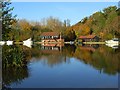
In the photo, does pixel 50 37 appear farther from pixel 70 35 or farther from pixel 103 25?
pixel 103 25

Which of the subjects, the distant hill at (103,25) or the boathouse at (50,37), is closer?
the distant hill at (103,25)

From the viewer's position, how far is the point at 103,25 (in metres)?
58.9

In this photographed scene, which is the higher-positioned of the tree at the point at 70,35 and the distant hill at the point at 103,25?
the distant hill at the point at 103,25

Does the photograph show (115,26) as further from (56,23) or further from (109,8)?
(56,23)

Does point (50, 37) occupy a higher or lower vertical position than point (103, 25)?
lower

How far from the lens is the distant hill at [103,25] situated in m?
51.4

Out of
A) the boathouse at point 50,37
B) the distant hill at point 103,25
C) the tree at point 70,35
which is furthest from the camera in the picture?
the boathouse at point 50,37

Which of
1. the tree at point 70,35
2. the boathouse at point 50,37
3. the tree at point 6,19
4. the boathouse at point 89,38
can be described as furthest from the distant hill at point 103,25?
the tree at point 6,19

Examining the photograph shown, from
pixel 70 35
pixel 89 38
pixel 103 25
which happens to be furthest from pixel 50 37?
pixel 103 25

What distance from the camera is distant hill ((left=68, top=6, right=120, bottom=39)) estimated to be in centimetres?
5141

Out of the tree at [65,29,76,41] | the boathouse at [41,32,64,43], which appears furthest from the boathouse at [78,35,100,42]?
the boathouse at [41,32,64,43]

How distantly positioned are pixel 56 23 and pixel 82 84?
7063cm

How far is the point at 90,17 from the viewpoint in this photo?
66.4 meters

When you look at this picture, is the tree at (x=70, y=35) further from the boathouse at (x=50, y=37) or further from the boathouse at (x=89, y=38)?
the boathouse at (x=50, y=37)
